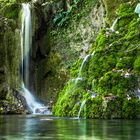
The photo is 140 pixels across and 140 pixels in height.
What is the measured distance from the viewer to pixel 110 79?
47.8 feet

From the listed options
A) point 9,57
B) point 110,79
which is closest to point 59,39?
point 9,57

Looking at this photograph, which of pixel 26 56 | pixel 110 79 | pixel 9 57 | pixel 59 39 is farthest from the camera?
pixel 59 39

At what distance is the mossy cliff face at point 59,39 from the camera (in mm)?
22016

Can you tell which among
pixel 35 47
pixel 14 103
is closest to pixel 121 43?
pixel 14 103

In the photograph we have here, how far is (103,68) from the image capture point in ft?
51.1

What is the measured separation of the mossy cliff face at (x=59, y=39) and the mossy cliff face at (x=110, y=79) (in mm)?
4268

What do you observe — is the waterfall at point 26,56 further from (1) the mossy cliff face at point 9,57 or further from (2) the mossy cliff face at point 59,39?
(2) the mossy cliff face at point 59,39

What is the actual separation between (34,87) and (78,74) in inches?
240

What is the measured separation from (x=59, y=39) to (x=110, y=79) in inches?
356

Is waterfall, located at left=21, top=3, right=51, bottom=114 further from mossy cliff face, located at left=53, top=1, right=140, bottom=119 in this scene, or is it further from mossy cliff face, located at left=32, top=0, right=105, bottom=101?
mossy cliff face, located at left=53, top=1, right=140, bottom=119

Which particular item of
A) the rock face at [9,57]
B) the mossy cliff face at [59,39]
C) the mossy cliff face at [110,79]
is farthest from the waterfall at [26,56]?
the mossy cliff face at [110,79]

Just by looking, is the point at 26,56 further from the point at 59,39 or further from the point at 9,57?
the point at 59,39

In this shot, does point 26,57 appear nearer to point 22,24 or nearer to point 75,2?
point 22,24

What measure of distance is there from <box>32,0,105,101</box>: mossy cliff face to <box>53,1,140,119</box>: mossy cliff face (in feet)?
14.0
